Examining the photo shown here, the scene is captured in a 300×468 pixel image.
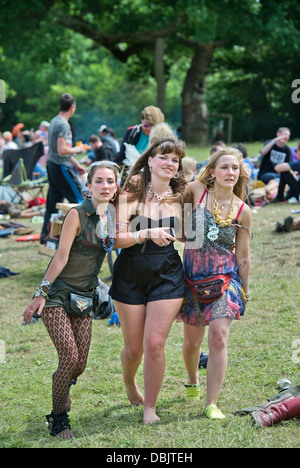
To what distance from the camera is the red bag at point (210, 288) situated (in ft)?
12.6

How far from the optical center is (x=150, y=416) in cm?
382

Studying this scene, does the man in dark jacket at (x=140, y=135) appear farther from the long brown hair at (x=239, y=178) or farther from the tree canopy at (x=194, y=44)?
the tree canopy at (x=194, y=44)

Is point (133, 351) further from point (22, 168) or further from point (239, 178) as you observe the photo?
point (22, 168)

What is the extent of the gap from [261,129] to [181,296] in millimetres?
30541

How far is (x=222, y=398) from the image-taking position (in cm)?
431

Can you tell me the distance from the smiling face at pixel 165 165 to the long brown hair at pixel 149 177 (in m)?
0.03

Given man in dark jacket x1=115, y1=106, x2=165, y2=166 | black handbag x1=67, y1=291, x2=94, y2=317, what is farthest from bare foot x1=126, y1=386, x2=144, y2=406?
man in dark jacket x1=115, y1=106, x2=165, y2=166

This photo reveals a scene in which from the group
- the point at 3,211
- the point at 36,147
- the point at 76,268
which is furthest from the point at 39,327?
the point at 36,147

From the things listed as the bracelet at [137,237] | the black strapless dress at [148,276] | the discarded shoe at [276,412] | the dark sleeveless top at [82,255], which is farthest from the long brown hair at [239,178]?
the discarded shoe at [276,412]

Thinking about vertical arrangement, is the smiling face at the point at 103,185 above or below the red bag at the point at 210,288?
above

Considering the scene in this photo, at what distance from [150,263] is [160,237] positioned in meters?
0.18

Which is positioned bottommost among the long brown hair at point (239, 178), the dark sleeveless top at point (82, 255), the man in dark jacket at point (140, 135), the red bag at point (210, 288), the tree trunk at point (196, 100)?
the red bag at point (210, 288)

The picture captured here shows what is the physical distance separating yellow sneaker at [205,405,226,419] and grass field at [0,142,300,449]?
0.05m

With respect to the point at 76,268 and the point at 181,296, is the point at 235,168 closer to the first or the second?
the point at 181,296
